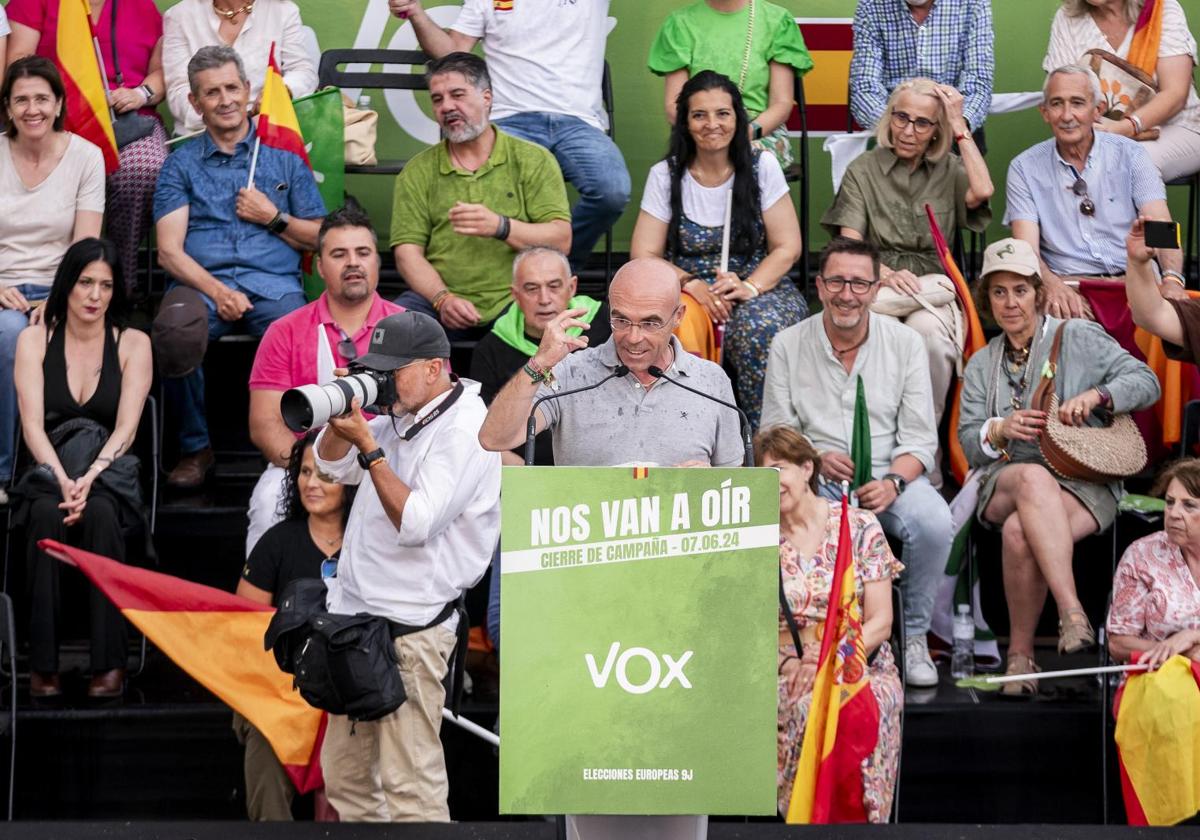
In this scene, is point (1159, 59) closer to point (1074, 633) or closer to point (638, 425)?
point (1074, 633)

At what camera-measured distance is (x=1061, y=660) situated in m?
5.91

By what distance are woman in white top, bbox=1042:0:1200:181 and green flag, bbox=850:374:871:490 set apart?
2.06m

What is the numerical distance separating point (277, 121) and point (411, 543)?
297 cm

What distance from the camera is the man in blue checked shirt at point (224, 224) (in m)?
6.52

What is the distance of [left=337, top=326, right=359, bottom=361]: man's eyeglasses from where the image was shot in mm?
5582

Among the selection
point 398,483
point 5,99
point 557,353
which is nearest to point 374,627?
point 398,483

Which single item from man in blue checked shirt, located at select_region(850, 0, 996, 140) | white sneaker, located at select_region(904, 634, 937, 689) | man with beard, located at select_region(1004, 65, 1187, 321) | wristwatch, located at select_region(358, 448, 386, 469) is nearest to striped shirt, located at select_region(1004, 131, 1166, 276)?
man with beard, located at select_region(1004, 65, 1187, 321)

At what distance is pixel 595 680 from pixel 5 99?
4.54 meters

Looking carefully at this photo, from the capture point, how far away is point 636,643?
299 centimetres

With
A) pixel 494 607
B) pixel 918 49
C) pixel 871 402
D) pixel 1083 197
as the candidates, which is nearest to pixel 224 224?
pixel 494 607

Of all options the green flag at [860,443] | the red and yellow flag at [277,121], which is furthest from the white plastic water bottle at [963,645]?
the red and yellow flag at [277,121]

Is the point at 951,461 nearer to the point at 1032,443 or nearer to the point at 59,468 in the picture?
the point at 1032,443

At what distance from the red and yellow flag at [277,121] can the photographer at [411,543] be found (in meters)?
2.59

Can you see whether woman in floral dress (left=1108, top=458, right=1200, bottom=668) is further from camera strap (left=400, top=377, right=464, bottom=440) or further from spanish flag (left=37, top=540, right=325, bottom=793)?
spanish flag (left=37, top=540, right=325, bottom=793)
